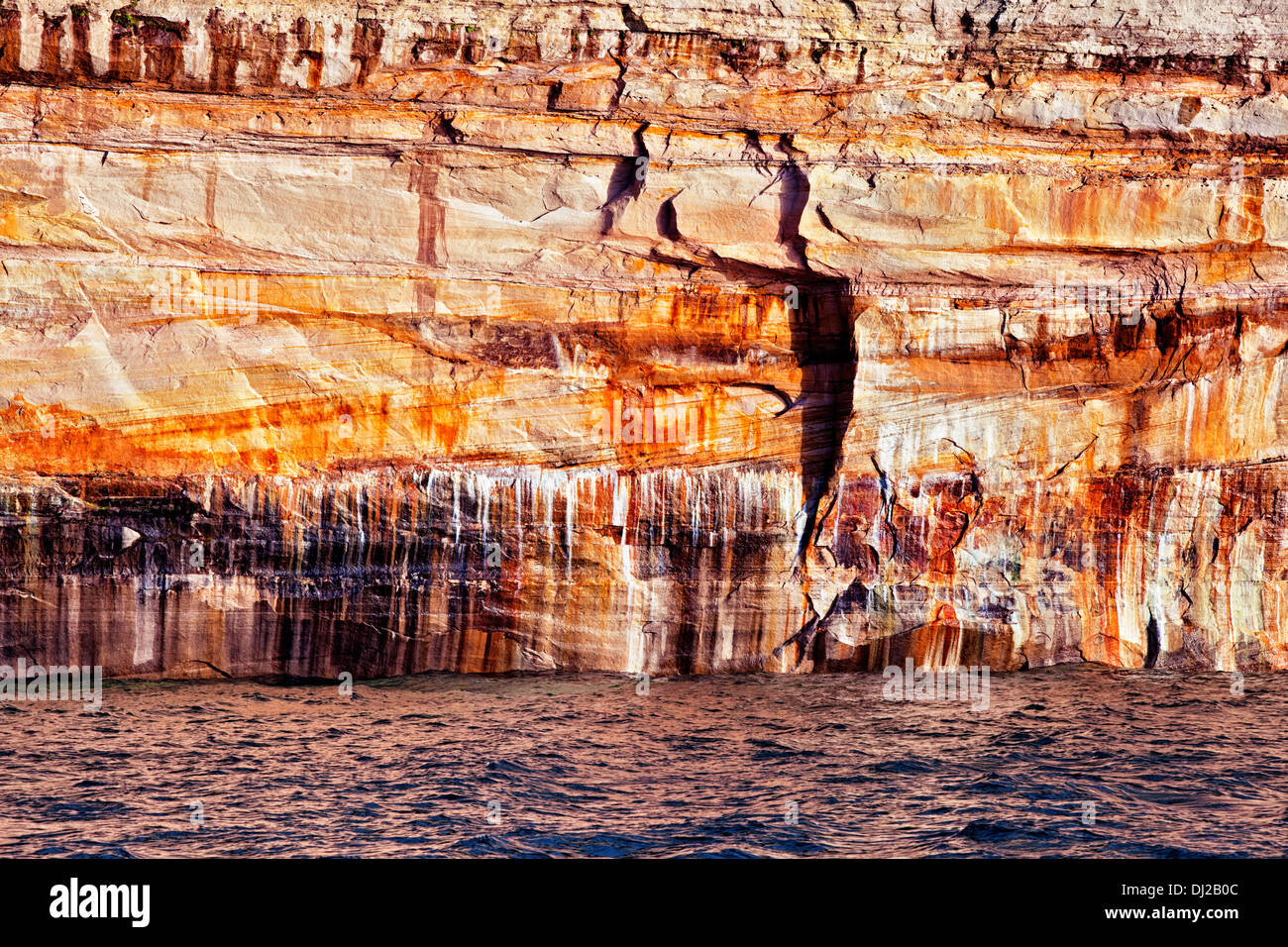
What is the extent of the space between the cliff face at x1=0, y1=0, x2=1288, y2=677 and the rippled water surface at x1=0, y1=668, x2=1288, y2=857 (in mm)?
640

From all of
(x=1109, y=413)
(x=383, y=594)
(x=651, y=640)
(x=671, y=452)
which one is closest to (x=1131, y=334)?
(x=1109, y=413)

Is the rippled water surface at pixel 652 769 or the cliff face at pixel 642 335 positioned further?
the cliff face at pixel 642 335

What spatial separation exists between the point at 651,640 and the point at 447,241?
4.01 meters

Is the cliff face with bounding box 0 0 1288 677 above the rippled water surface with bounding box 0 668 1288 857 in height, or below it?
above

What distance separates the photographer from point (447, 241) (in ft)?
34.5

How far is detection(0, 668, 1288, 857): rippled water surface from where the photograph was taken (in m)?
7.42

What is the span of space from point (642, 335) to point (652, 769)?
404 centimetres

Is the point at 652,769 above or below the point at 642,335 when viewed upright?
below

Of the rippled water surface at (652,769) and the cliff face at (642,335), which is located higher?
the cliff face at (642,335)

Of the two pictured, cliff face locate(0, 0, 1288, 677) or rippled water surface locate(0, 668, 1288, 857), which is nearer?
rippled water surface locate(0, 668, 1288, 857)

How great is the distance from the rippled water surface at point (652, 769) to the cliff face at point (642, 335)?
640 millimetres

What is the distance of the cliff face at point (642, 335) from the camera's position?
10.0 meters

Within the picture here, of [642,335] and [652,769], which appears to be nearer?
[652,769]

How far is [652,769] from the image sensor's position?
341 inches
